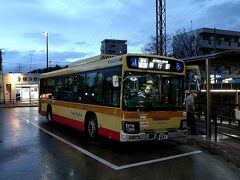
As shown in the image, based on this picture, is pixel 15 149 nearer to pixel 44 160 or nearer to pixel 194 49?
pixel 44 160

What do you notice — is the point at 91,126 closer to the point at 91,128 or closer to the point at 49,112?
the point at 91,128

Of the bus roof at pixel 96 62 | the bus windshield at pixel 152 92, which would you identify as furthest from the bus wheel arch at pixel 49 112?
the bus windshield at pixel 152 92

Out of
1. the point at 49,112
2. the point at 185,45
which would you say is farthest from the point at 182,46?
the point at 49,112

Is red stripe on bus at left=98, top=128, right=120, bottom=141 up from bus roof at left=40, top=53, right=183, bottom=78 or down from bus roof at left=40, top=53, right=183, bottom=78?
down

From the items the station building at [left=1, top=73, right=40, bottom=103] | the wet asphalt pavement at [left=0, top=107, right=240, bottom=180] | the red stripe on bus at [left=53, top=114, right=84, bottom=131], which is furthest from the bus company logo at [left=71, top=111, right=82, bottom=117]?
the station building at [left=1, top=73, right=40, bottom=103]

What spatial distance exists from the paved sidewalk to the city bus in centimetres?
74

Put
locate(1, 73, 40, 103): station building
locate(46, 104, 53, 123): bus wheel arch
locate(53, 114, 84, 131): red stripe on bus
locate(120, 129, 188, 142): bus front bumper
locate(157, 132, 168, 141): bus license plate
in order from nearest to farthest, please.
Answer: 1. locate(120, 129, 188, 142): bus front bumper
2. locate(157, 132, 168, 141): bus license plate
3. locate(53, 114, 84, 131): red stripe on bus
4. locate(46, 104, 53, 123): bus wheel arch
5. locate(1, 73, 40, 103): station building

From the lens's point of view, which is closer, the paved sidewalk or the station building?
the paved sidewalk

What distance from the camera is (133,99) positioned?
10680 millimetres

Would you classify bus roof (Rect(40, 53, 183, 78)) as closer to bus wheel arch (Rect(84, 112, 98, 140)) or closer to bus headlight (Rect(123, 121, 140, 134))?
bus wheel arch (Rect(84, 112, 98, 140))

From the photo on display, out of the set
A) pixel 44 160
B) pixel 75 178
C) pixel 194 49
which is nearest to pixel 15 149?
pixel 44 160

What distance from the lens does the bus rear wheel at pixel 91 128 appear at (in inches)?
501

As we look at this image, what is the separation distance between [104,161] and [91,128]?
3633mm

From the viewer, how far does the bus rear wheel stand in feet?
41.7
